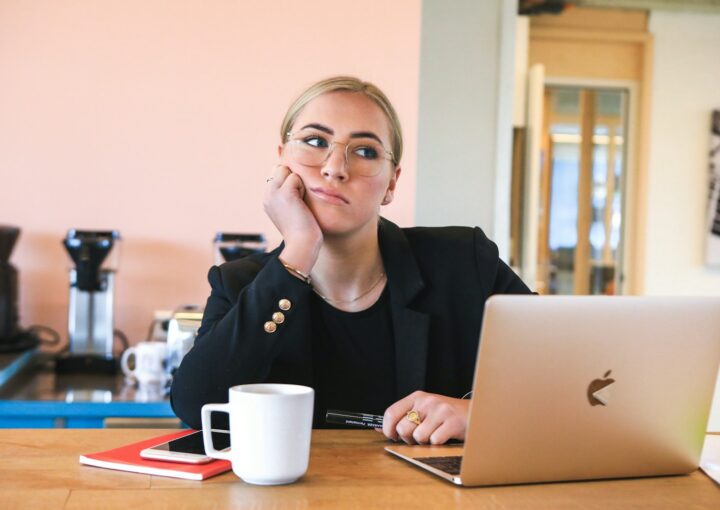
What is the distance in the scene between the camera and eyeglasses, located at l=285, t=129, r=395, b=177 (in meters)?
1.48

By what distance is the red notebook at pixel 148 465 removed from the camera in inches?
37.8

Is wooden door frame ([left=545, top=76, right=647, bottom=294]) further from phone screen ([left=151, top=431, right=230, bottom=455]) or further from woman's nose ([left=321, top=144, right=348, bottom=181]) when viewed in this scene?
phone screen ([left=151, top=431, right=230, bottom=455])

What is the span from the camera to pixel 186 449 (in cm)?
105

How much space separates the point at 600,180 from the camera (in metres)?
5.46

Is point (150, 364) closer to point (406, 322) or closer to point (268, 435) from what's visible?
point (406, 322)

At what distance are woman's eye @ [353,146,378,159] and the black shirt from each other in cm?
27

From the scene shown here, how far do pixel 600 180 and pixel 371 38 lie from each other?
3.09 meters

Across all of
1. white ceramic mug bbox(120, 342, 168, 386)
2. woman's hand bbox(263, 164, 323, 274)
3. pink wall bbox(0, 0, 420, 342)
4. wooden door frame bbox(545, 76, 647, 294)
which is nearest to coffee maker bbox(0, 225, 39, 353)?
pink wall bbox(0, 0, 420, 342)

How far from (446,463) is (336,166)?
580 millimetres

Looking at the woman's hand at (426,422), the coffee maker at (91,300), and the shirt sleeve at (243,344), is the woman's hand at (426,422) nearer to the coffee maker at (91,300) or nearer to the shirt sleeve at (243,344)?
the shirt sleeve at (243,344)

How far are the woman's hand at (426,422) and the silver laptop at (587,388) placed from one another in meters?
0.15

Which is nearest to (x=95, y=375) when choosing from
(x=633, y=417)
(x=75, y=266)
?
(x=75, y=266)

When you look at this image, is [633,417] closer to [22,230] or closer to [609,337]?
[609,337]

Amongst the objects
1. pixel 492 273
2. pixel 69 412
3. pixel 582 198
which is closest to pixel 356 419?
pixel 492 273
